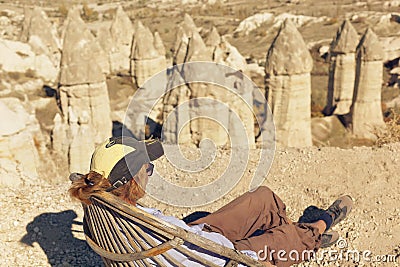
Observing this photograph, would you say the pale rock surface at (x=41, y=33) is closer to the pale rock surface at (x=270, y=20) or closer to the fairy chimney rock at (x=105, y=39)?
the fairy chimney rock at (x=105, y=39)

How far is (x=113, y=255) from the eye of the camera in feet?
8.50

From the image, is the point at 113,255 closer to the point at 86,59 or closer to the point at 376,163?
the point at 376,163

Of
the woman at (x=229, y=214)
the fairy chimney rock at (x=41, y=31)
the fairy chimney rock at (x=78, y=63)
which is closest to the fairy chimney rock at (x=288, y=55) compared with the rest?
the fairy chimney rock at (x=78, y=63)

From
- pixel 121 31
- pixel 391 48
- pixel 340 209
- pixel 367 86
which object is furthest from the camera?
pixel 391 48

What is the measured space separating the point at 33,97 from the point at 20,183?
23.4ft

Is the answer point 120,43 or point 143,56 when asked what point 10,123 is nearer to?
point 143,56

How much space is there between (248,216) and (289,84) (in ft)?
24.7

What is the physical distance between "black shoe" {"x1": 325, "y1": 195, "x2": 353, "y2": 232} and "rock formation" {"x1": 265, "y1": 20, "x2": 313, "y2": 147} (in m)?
6.54

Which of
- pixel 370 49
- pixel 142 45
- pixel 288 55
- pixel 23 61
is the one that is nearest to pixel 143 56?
pixel 142 45

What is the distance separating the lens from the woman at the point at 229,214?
2.66 metres

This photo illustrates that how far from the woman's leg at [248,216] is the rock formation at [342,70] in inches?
439

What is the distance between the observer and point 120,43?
63.4 ft

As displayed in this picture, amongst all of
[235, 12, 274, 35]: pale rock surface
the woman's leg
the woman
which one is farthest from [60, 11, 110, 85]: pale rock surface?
[235, 12, 274, 35]: pale rock surface

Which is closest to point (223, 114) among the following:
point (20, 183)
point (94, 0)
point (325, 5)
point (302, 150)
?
point (302, 150)
